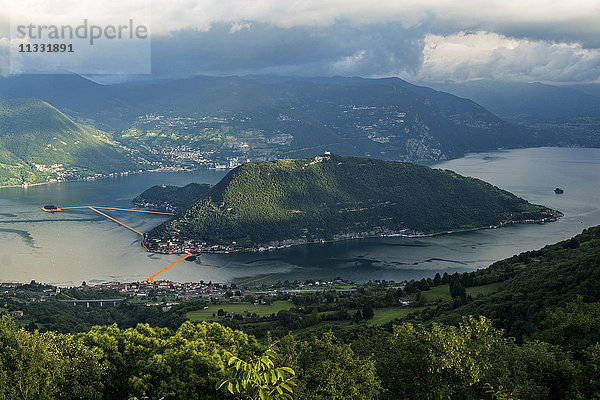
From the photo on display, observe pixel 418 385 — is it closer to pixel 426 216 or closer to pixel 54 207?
pixel 426 216

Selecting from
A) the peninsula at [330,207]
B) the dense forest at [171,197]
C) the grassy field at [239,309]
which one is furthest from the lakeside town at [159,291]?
the dense forest at [171,197]

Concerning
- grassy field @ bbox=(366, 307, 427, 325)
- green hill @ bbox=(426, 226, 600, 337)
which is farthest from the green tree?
grassy field @ bbox=(366, 307, 427, 325)

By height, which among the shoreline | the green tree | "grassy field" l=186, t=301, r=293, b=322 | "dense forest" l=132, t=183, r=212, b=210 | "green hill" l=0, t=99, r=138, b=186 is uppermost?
"green hill" l=0, t=99, r=138, b=186

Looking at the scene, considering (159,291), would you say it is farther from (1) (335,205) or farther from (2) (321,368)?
(2) (321,368)

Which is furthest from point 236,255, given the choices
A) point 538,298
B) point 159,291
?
point 538,298

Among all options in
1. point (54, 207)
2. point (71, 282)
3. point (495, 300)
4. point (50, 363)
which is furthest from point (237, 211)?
point (50, 363)

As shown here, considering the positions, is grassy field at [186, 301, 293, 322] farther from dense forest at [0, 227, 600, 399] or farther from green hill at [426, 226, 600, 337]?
dense forest at [0, 227, 600, 399]

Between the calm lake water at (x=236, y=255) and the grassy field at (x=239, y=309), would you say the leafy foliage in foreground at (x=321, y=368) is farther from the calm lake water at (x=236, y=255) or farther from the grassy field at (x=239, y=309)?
the calm lake water at (x=236, y=255)
